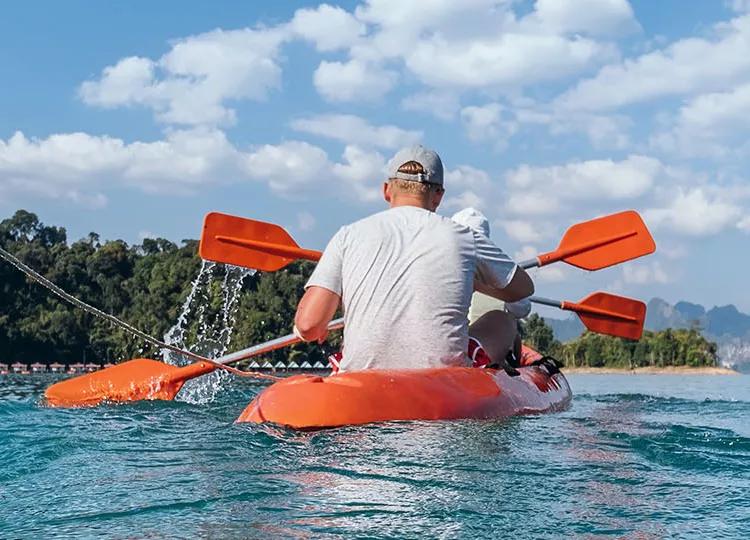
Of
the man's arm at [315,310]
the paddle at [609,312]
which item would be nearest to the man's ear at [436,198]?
the man's arm at [315,310]

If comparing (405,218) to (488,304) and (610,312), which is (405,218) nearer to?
(488,304)

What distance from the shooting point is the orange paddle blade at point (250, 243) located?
7180mm

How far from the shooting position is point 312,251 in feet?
22.9

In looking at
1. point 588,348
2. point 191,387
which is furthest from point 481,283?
point 588,348

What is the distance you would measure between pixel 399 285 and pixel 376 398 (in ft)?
2.06

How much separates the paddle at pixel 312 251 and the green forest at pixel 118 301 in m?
48.4

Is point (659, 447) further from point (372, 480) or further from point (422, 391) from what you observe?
point (372, 480)

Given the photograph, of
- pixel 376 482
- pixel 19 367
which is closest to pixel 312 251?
pixel 376 482

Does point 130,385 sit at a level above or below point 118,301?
below

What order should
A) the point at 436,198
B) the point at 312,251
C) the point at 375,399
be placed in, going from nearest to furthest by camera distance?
the point at 375,399, the point at 436,198, the point at 312,251

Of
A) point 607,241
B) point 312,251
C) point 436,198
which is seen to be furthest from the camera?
point 607,241

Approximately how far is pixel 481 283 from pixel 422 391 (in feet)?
3.33

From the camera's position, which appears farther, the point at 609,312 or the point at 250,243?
the point at 609,312

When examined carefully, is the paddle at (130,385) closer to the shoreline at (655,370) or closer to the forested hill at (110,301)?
the forested hill at (110,301)
